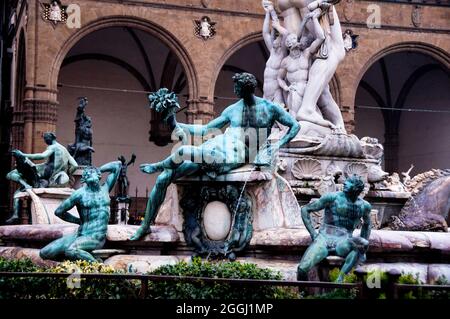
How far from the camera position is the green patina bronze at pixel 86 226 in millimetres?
7645

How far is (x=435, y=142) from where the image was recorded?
32.5 m

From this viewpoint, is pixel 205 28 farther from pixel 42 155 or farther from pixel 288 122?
pixel 288 122

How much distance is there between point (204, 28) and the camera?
26359 millimetres

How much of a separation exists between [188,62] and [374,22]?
6053mm

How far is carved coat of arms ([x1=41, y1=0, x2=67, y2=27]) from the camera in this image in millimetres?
24781

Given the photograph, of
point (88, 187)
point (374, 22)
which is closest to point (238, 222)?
point (88, 187)

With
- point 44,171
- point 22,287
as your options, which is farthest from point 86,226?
point 44,171

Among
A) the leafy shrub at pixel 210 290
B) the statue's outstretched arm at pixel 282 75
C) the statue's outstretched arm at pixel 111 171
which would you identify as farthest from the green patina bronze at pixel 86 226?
the statue's outstretched arm at pixel 282 75

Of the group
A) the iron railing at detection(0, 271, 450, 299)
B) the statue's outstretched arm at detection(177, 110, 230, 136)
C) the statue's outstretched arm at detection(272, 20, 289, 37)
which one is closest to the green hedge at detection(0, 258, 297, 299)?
the iron railing at detection(0, 271, 450, 299)

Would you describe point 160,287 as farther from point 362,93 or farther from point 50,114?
point 362,93

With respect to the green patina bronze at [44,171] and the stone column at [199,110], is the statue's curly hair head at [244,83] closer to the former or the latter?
the green patina bronze at [44,171]

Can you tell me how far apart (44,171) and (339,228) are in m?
7.90

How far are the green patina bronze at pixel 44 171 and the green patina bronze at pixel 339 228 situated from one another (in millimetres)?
7292

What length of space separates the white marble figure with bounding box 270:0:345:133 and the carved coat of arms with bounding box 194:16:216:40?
49.6ft
